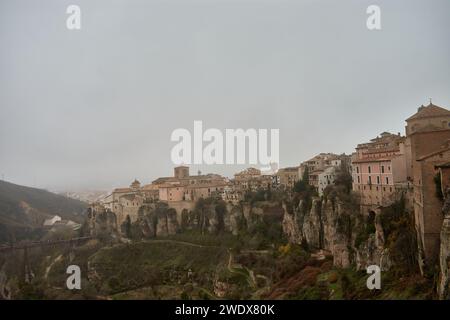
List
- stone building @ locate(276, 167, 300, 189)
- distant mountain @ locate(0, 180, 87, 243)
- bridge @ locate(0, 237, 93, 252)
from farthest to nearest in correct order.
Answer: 1. distant mountain @ locate(0, 180, 87, 243)
2. bridge @ locate(0, 237, 93, 252)
3. stone building @ locate(276, 167, 300, 189)

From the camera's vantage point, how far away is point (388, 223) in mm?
11359

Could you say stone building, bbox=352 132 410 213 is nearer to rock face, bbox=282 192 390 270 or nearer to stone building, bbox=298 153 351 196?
rock face, bbox=282 192 390 270

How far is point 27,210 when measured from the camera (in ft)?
126

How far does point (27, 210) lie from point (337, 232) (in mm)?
33220

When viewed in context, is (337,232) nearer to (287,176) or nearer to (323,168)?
(323,168)


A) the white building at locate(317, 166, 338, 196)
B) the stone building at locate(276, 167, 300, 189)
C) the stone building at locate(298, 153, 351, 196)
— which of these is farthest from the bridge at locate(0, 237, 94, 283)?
the white building at locate(317, 166, 338, 196)

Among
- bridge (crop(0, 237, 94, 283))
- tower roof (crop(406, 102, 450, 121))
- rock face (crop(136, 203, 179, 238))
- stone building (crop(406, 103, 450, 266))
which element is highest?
tower roof (crop(406, 102, 450, 121))

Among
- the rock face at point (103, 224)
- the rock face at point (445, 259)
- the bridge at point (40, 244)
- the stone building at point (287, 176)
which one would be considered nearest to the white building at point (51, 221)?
the bridge at point (40, 244)

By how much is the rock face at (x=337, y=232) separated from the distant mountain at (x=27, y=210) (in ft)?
69.7

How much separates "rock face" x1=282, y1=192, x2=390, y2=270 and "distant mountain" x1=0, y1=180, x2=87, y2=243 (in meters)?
21.3

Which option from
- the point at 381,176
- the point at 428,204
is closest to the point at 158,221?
the point at 381,176

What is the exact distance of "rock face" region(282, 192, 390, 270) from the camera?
11.5 m

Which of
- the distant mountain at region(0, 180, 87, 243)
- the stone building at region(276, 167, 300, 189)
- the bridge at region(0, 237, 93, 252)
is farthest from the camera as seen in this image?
the distant mountain at region(0, 180, 87, 243)

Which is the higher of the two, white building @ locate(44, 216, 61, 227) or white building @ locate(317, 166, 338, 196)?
white building @ locate(317, 166, 338, 196)
